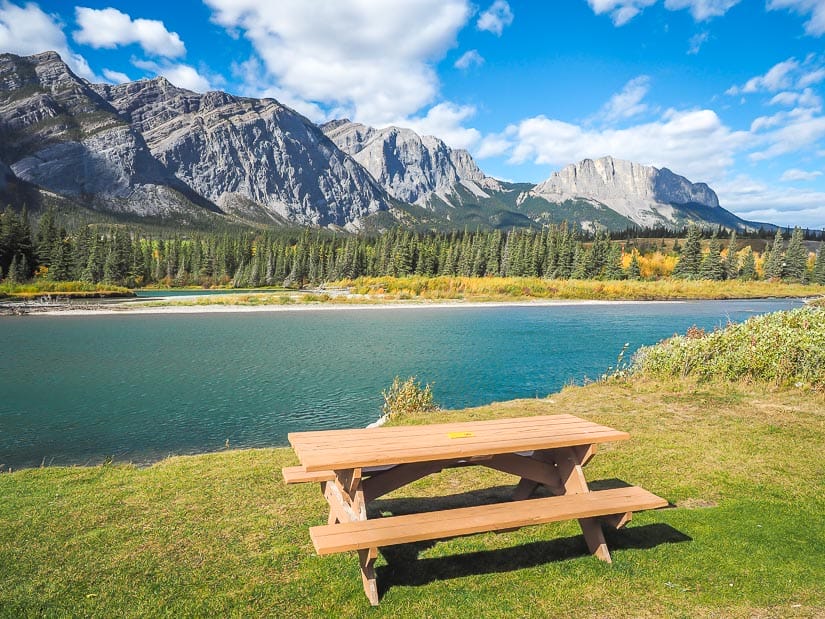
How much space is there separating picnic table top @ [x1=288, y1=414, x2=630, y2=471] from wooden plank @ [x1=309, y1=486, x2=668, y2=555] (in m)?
0.47

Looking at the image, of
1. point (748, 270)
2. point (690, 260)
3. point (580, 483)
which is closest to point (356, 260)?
point (690, 260)

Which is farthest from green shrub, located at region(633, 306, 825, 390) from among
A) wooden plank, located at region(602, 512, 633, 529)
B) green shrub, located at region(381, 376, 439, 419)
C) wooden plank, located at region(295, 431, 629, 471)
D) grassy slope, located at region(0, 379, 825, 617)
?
wooden plank, located at region(295, 431, 629, 471)

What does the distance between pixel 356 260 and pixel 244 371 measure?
77750 mm

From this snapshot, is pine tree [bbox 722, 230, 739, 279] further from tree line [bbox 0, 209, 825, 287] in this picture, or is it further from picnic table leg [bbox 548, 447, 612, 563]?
picnic table leg [bbox 548, 447, 612, 563]

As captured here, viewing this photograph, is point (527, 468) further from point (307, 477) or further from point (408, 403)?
point (408, 403)

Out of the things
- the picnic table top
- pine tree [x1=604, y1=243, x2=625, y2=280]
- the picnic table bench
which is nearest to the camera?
the picnic table bench

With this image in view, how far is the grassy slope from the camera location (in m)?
3.76

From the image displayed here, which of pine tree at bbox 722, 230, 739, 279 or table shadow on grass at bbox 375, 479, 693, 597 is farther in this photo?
pine tree at bbox 722, 230, 739, 279

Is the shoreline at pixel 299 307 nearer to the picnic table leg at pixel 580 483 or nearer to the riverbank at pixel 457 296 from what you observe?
the riverbank at pixel 457 296

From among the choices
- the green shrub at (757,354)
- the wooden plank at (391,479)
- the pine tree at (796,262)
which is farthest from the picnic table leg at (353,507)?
the pine tree at (796,262)

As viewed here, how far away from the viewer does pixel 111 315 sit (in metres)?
45.8

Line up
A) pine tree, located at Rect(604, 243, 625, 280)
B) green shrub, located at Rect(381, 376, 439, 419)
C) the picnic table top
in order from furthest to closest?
pine tree, located at Rect(604, 243, 625, 280)
green shrub, located at Rect(381, 376, 439, 419)
the picnic table top

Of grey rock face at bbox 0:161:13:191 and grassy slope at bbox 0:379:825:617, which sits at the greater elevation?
grey rock face at bbox 0:161:13:191

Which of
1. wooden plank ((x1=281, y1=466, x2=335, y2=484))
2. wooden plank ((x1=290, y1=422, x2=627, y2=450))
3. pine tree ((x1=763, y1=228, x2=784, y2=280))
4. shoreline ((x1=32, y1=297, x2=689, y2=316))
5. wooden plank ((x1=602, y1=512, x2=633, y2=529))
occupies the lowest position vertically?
shoreline ((x1=32, y1=297, x2=689, y2=316))
